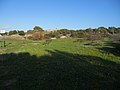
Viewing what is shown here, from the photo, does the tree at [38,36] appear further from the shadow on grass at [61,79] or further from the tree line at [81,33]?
the shadow on grass at [61,79]

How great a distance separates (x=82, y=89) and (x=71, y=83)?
4.56ft

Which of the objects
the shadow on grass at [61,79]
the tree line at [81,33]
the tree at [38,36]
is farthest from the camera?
the tree at [38,36]

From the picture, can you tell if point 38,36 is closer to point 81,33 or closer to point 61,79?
point 81,33

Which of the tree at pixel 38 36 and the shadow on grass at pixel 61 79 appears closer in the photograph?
the shadow on grass at pixel 61 79

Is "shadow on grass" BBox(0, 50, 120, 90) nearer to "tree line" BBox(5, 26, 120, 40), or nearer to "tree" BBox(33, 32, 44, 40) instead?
"tree line" BBox(5, 26, 120, 40)

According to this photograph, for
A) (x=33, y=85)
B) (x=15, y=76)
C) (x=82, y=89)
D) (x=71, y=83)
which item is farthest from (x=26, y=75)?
(x=82, y=89)

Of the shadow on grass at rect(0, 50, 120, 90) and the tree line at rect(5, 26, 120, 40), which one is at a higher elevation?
the tree line at rect(5, 26, 120, 40)

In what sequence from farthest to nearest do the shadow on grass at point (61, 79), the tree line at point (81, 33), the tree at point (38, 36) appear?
the tree at point (38, 36) → the tree line at point (81, 33) → the shadow on grass at point (61, 79)

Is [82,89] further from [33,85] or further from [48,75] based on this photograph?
[48,75]

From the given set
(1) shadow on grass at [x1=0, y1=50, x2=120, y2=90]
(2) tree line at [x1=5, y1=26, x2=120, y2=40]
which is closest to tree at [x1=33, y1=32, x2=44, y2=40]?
(2) tree line at [x1=5, y1=26, x2=120, y2=40]

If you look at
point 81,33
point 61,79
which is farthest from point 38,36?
point 61,79

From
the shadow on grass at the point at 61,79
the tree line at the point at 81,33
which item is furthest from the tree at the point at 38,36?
the shadow on grass at the point at 61,79

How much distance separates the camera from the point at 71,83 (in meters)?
13.6

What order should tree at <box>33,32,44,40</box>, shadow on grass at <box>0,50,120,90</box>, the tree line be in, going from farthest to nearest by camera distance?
tree at <box>33,32,44,40</box> → the tree line → shadow on grass at <box>0,50,120,90</box>
